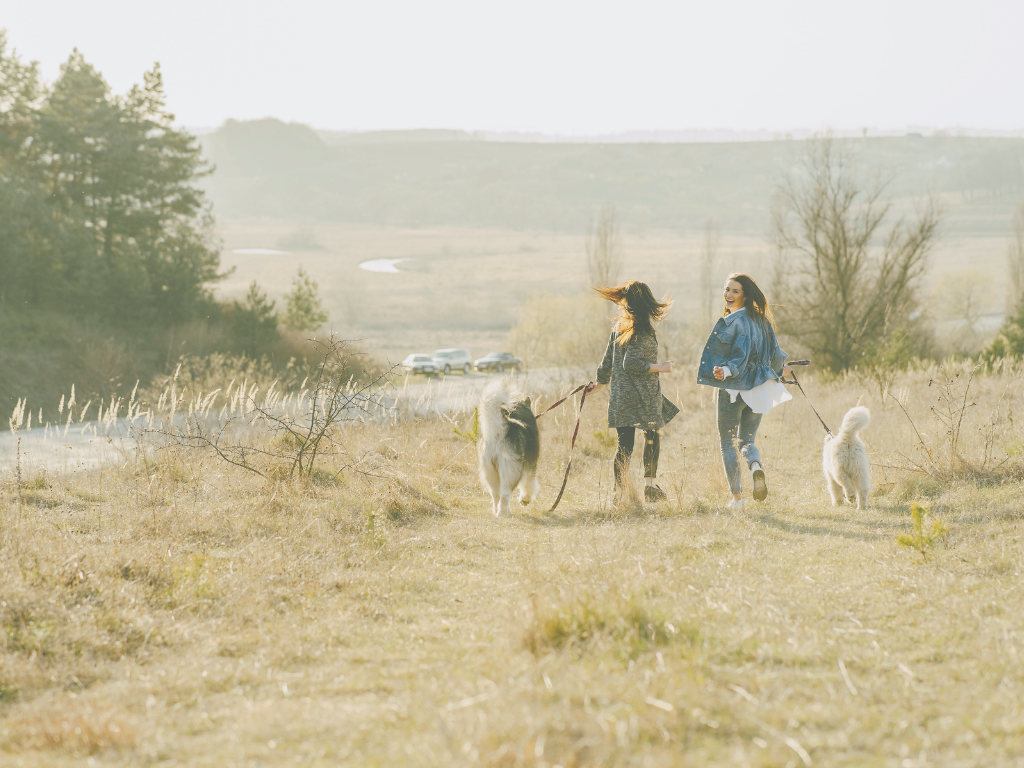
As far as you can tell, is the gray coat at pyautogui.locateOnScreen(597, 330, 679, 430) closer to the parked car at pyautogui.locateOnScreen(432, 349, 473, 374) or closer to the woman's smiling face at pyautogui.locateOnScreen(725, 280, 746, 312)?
the woman's smiling face at pyautogui.locateOnScreen(725, 280, 746, 312)

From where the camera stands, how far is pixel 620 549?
5871 millimetres

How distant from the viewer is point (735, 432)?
24.3ft

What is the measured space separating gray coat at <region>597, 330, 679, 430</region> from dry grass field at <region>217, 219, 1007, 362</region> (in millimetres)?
38277

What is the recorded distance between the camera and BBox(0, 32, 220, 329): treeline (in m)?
27.7

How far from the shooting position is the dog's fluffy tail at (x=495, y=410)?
7914mm

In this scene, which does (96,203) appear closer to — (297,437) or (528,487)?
(297,437)

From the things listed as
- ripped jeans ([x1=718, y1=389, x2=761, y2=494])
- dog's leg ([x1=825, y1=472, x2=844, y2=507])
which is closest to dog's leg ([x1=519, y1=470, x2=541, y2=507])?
ripped jeans ([x1=718, y1=389, x2=761, y2=494])

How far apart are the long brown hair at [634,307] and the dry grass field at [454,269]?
38313 millimetres

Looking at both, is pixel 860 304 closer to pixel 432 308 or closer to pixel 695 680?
pixel 695 680

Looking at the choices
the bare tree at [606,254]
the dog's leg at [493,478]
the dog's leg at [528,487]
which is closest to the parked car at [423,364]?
the bare tree at [606,254]

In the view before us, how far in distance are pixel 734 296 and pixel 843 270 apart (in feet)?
73.9

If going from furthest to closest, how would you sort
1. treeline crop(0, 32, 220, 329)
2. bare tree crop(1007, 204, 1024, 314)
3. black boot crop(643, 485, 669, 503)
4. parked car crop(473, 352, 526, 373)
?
bare tree crop(1007, 204, 1024, 314) → parked car crop(473, 352, 526, 373) → treeline crop(0, 32, 220, 329) → black boot crop(643, 485, 669, 503)

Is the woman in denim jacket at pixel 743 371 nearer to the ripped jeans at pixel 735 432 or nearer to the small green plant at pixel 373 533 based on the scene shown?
the ripped jeans at pixel 735 432

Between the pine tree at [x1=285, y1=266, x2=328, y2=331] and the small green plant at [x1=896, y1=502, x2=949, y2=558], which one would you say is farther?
the pine tree at [x1=285, y1=266, x2=328, y2=331]
